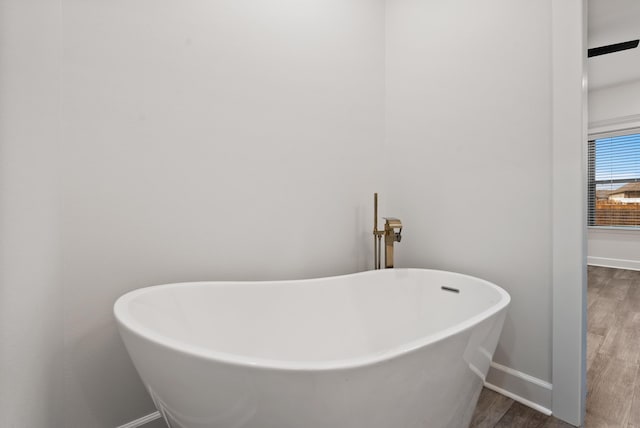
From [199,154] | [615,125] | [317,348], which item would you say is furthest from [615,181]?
[199,154]

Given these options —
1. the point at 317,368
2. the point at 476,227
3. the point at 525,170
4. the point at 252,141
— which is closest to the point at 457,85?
the point at 525,170

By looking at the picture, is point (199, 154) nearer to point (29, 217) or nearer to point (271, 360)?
point (29, 217)

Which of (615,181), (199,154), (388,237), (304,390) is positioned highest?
(615,181)

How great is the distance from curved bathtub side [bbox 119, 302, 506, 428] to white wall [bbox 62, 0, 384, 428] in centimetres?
46

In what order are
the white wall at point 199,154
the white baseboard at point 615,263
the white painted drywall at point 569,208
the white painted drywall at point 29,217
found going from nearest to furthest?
1. the white painted drywall at point 29,217
2. the white wall at point 199,154
3. the white painted drywall at point 569,208
4. the white baseboard at point 615,263

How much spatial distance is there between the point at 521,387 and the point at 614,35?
3213mm

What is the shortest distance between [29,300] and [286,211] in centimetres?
100

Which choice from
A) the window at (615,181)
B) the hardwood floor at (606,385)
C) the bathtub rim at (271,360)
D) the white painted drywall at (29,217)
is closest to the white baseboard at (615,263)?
the window at (615,181)

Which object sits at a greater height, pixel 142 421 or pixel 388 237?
pixel 388 237

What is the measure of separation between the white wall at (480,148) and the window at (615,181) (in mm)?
4349

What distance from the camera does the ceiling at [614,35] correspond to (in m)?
2.19

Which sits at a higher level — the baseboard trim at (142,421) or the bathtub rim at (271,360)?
the bathtub rim at (271,360)

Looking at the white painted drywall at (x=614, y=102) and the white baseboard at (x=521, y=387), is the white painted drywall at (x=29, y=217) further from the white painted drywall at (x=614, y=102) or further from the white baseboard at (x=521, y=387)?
the white painted drywall at (x=614, y=102)

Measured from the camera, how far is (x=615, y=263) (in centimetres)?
419
